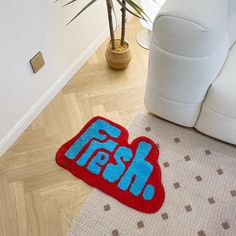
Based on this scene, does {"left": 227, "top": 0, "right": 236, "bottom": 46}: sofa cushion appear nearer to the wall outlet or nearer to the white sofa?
the white sofa

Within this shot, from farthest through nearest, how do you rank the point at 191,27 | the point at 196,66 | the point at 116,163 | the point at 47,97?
the point at 47,97 < the point at 116,163 < the point at 196,66 < the point at 191,27

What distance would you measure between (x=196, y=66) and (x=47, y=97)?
0.94 metres

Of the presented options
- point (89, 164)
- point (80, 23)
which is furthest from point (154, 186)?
point (80, 23)

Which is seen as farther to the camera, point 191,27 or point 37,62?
point 37,62

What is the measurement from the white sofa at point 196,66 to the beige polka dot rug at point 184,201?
0.36 feet

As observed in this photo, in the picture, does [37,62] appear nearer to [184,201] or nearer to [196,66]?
[196,66]

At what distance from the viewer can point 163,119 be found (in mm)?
1518

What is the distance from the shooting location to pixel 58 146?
1.44 metres

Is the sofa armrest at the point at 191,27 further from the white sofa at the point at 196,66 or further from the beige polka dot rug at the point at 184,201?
the beige polka dot rug at the point at 184,201

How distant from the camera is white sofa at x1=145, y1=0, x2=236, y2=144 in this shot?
958 millimetres

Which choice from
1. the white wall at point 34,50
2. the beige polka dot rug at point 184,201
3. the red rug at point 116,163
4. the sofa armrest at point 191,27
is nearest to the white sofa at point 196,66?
the sofa armrest at point 191,27

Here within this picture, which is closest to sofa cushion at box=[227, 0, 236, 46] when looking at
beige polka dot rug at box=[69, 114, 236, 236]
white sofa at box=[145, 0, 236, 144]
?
white sofa at box=[145, 0, 236, 144]

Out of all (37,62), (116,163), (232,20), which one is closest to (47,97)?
(37,62)

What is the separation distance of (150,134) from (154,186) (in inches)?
12.3
